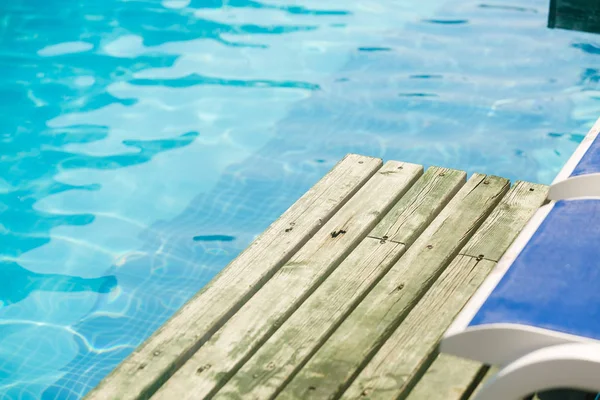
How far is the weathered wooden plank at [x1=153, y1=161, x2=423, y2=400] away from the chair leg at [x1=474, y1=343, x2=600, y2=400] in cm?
98

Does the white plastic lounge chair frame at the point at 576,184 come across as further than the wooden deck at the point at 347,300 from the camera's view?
No

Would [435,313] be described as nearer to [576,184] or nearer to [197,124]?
[576,184]

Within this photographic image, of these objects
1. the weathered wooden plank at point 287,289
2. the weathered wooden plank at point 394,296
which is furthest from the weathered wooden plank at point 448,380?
the weathered wooden plank at point 287,289

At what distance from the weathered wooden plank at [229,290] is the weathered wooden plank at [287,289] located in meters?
0.03

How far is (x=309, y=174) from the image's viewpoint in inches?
197

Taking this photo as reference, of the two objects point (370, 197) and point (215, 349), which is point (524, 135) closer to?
point (370, 197)

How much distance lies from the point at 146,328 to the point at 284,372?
1.50m

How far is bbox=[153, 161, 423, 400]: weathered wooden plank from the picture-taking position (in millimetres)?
2424

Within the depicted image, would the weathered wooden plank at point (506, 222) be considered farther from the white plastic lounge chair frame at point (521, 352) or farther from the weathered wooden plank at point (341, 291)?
the white plastic lounge chair frame at point (521, 352)

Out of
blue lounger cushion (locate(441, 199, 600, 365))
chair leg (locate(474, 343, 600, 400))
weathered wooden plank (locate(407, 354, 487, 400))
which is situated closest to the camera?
chair leg (locate(474, 343, 600, 400))

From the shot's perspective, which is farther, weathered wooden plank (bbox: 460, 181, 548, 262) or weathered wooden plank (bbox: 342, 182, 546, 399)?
weathered wooden plank (bbox: 460, 181, 548, 262)

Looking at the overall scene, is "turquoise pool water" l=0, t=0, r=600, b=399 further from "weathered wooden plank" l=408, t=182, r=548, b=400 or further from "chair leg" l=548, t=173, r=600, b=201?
"chair leg" l=548, t=173, r=600, b=201

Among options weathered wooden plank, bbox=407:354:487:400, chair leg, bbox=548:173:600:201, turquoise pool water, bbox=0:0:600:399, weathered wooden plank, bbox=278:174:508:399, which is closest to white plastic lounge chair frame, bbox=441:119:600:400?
chair leg, bbox=548:173:600:201

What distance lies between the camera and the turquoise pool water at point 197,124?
4.05 metres
